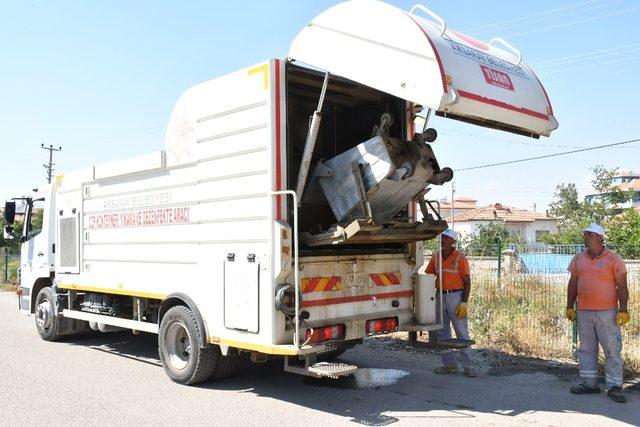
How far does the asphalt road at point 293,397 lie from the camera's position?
5.38 metres

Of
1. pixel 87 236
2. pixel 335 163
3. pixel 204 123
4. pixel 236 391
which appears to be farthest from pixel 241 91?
pixel 87 236

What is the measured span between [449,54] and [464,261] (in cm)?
282

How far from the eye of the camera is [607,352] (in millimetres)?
6008

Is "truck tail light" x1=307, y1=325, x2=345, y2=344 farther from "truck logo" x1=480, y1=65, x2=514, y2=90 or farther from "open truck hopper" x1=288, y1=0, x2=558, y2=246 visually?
"truck logo" x1=480, y1=65, x2=514, y2=90

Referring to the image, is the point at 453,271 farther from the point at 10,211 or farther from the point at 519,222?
the point at 519,222

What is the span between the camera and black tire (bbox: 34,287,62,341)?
9.40 m

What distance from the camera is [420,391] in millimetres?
6309

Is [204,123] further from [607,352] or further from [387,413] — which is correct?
[607,352]

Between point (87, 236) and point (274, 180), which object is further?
point (87, 236)

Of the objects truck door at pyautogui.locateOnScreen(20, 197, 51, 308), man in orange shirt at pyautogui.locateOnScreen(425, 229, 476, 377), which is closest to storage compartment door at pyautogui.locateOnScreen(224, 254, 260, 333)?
man in orange shirt at pyautogui.locateOnScreen(425, 229, 476, 377)

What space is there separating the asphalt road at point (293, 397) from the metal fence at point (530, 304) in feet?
3.34

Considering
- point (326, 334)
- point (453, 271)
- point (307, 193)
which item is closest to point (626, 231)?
point (453, 271)

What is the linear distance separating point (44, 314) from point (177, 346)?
4038mm

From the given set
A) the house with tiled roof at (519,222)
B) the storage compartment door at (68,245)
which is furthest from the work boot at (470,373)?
the house with tiled roof at (519,222)
